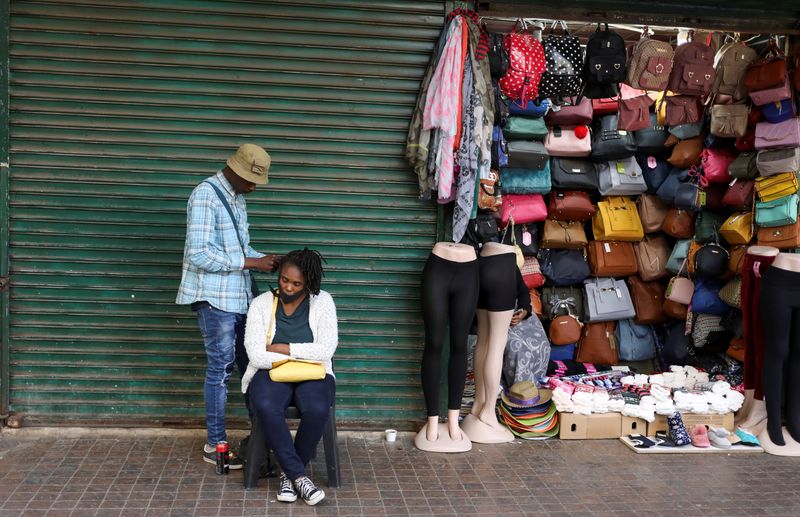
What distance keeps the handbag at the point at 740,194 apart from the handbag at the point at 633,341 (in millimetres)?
1202

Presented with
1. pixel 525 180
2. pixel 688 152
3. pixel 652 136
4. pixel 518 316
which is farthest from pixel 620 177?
pixel 518 316

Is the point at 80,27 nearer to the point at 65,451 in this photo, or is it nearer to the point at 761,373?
the point at 65,451

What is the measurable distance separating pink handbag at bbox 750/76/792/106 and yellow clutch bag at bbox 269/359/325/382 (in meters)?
4.13

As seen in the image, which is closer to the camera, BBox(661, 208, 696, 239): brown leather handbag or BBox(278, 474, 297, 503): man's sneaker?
BBox(278, 474, 297, 503): man's sneaker

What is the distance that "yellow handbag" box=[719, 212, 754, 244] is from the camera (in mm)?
6398

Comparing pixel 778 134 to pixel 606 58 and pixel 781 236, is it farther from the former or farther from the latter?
pixel 606 58

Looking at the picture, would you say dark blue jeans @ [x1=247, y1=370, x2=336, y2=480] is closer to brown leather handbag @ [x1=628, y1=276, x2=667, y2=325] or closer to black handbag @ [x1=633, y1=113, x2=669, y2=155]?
brown leather handbag @ [x1=628, y1=276, x2=667, y2=325]

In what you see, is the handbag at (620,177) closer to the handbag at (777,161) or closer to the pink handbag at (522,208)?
the pink handbag at (522,208)

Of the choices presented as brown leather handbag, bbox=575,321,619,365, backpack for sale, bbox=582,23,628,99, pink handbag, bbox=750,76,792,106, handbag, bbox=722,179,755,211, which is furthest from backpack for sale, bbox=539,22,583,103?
brown leather handbag, bbox=575,321,619,365

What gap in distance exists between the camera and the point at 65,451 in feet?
16.7

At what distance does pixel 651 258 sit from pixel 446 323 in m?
2.61

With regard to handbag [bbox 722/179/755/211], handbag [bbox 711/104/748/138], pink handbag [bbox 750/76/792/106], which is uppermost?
pink handbag [bbox 750/76/792/106]

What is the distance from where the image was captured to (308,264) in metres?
4.59

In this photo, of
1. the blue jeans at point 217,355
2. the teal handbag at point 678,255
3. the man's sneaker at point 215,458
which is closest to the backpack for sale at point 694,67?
the teal handbag at point 678,255
